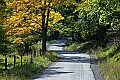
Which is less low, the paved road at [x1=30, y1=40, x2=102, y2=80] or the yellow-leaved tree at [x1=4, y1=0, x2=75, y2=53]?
the yellow-leaved tree at [x1=4, y1=0, x2=75, y2=53]

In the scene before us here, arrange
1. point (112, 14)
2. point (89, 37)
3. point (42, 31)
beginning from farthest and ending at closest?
point (89, 37), point (42, 31), point (112, 14)

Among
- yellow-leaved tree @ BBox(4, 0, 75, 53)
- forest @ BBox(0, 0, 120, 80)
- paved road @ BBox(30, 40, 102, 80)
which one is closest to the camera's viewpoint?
paved road @ BBox(30, 40, 102, 80)

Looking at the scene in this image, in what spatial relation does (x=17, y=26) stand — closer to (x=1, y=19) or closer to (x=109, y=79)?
(x=1, y=19)

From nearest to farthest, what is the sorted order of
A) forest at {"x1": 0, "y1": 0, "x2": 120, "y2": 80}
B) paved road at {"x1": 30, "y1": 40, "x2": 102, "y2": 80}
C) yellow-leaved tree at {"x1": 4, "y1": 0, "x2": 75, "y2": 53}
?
paved road at {"x1": 30, "y1": 40, "x2": 102, "y2": 80} < forest at {"x1": 0, "y1": 0, "x2": 120, "y2": 80} < yellow-leaved tree at {"x1": 4, "y1": 0, "x2": 75, "y2": 53}

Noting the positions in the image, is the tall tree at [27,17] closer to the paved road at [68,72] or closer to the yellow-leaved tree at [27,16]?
the yellow-leaved tree at [27,16]

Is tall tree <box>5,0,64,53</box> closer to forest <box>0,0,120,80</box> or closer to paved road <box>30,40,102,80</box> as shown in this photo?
forest <box>0,0,120,80</box>

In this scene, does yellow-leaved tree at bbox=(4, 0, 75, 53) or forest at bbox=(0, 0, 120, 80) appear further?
yellow-leaved tree at bbox=(4, 0, 75, 53)

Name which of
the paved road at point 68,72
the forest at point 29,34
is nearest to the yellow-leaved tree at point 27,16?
the forest at point 29,34

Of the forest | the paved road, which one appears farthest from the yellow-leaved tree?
the paved road

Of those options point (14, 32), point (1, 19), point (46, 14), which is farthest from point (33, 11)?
point (1, 19)

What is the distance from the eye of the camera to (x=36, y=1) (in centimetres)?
3522

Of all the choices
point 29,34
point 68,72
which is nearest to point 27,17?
point 29,34

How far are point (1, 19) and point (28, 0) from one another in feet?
34.1

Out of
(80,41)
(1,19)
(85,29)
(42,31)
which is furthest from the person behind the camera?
(80,41)
